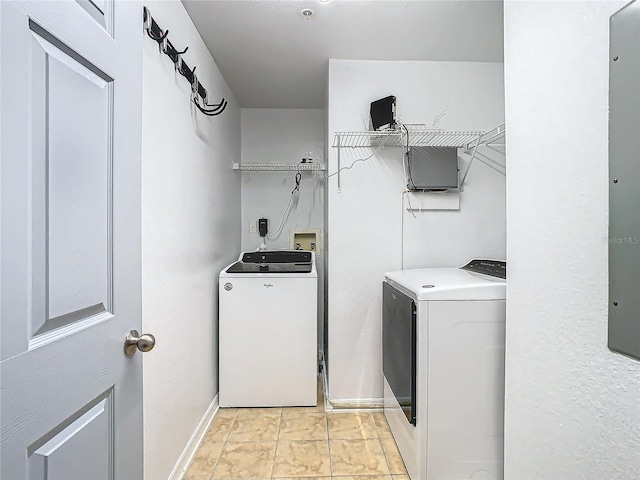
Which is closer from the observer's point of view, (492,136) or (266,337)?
(492,136)

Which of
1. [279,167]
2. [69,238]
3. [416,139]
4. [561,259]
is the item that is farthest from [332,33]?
[69,238]

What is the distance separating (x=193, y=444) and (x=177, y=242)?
109 centimetres

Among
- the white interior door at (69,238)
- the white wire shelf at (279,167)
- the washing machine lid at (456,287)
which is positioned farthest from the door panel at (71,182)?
the white wire shelf at (279,167)

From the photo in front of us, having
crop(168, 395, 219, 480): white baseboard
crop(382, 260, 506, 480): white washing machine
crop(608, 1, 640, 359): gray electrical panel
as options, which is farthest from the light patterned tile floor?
crop(608, 1, 640, 359): gray electrical panel

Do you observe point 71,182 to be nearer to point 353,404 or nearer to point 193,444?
point 193,444

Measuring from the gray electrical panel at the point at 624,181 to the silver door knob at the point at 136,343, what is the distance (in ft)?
3.31

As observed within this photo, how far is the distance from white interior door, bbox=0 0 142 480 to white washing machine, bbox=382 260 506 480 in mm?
1131

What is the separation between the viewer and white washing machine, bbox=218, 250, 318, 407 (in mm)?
2316

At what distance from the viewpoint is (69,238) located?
25.3 inches

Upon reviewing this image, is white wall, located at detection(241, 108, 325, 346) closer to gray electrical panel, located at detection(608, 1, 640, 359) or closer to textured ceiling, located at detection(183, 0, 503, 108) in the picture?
textured ceiling, located at detection(183, 0, 503, 108)

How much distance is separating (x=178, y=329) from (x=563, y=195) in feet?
5.24

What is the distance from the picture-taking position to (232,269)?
7.84ft

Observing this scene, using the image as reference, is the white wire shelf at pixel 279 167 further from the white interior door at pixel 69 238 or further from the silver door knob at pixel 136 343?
the silver door knob at pixel 136 343

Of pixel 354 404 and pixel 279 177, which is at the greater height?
pixel 279 177
